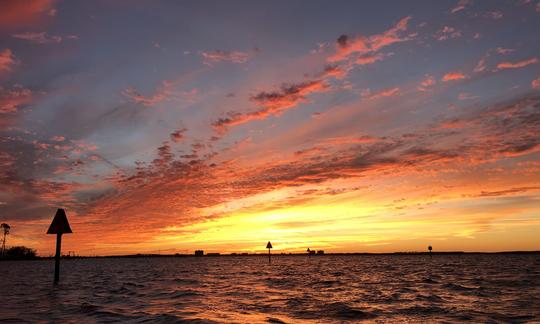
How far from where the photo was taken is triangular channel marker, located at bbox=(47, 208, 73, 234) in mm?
27641

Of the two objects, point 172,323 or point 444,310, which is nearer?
point 172,323

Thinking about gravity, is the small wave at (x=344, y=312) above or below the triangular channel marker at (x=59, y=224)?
below

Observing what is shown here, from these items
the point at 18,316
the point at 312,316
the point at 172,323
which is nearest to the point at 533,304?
the point at 312,316

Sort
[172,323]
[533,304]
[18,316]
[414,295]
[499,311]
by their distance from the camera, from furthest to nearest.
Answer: [414,295] < [533,304] < [499,311] < [18,316] < [172,323]

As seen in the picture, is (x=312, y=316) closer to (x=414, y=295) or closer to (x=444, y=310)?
(x=444, y=310)

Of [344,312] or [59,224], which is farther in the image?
[59,224]

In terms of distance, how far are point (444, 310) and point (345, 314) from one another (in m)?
4.37

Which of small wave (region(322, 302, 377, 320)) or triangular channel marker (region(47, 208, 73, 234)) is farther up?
triangular channel marker (region(47, 208, 73, 234))

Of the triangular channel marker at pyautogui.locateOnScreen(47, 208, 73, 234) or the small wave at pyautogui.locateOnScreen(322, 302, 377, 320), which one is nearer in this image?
the small wave at pyautogui.locateOnScreen(322, 302, 377, 320)

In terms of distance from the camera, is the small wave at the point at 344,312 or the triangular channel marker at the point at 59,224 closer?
the small wave at the point at 344,312

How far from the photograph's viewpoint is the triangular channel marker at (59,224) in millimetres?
27641

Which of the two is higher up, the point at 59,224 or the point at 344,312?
the point at 59,224

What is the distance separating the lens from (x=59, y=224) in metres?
27.9

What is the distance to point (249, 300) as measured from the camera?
20.5m
